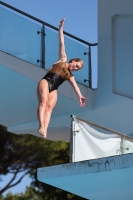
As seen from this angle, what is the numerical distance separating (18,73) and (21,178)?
62.9ft

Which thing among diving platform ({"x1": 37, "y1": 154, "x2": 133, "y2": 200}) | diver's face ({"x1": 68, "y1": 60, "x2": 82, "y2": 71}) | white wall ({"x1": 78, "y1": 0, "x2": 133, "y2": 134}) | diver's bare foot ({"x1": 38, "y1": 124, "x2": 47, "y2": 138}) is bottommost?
diving platform ({"x1": 37, "y1": 154, "x2": 133, "y2": 200})

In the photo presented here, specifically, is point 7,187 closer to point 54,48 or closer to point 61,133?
point 61,133

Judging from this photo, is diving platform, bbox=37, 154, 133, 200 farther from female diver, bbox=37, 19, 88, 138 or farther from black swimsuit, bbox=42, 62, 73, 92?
black swimsuit, bbox=42, 62, 73, 92

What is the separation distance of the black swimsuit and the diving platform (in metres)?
1.51

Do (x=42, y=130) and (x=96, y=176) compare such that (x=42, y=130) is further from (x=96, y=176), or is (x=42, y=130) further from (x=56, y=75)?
(x=96, y=176)

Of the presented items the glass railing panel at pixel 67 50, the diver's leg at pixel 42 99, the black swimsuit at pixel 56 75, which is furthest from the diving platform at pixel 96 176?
the glass railing panel at pixel 67 50

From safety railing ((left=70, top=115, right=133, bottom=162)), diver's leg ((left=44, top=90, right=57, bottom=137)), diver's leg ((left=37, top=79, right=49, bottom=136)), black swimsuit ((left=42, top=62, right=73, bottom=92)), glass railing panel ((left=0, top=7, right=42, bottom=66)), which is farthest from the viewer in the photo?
glass railing panel ((left=0, top=7, right=42, bottom=66))

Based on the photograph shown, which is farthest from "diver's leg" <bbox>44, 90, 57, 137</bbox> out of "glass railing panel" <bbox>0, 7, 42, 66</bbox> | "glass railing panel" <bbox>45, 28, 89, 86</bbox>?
"glass railing panel" <bbox>45, 28, 89, 86</bbox>

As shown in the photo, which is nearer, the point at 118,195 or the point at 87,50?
the point at 118,195

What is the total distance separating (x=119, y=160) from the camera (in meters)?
10.2

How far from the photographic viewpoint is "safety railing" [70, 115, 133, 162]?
11.1 meters

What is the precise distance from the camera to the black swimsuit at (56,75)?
10398 mm

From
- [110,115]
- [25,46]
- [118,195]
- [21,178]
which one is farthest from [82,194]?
[21,178]

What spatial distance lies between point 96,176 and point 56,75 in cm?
203
